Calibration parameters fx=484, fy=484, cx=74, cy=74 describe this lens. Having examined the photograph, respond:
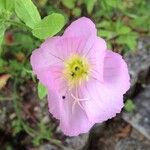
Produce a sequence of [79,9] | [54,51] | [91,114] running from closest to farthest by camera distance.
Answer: [54,51], [91,114], [79,9]

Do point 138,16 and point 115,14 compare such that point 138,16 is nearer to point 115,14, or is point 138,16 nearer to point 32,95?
point 115,14

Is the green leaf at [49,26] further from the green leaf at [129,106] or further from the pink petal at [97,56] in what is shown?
the green leaf at [129,106]

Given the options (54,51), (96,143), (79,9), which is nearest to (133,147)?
(96,143)

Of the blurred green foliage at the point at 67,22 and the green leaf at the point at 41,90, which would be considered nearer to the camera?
the green leaf at the point at 41,90

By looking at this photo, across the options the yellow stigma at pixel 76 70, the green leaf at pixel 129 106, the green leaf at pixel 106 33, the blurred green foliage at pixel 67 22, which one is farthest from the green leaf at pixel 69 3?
the yellow stigma at pixel 76 70

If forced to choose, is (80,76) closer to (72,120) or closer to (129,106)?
(72,120)

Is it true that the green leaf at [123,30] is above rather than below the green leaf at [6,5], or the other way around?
below

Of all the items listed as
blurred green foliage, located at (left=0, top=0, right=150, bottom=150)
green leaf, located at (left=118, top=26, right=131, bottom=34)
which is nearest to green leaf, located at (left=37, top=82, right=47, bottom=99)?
blurred green foliage, located at (left=0, top=0, right=150, bottom=150)

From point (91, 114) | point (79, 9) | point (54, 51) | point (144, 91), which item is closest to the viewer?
point (54, 51)

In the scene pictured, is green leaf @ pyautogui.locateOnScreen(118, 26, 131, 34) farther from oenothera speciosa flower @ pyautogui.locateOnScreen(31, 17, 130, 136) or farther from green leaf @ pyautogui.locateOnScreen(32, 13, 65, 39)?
green leaf @ pyautogui.locateOnScreen(32, 13, 65, 39)
